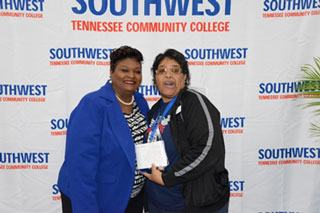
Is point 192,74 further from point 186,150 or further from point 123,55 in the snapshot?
point 186,150

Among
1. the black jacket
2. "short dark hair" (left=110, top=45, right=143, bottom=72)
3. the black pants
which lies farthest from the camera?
the black pants

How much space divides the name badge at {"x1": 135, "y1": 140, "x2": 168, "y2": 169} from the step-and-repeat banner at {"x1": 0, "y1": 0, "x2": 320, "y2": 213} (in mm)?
1100

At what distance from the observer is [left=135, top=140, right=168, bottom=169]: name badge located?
1536 mm

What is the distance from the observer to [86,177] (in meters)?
1.47

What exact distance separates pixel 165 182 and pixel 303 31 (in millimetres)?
2123

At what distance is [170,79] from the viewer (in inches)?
64.8

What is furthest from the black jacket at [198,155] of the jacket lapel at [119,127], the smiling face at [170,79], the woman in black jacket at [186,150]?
the jacket lapel at [119,127]

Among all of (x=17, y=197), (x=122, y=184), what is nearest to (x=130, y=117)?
(x=122, y=184)

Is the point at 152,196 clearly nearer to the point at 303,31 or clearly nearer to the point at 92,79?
the point at 92,79

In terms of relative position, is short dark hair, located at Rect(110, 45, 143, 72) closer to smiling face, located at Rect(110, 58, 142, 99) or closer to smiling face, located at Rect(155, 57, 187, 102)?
smiling face, located at Rect(110, 58, 142, 99)

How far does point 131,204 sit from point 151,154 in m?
0.53

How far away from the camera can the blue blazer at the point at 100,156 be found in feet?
4.79

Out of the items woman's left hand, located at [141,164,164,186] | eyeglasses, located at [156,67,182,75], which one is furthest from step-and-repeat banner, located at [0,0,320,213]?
woman's left hand, located at [141,164,164,186]

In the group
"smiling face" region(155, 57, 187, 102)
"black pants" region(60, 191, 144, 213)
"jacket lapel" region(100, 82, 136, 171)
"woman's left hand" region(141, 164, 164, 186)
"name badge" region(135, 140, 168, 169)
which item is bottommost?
"black pants" region(60, 191, 144, 213)
